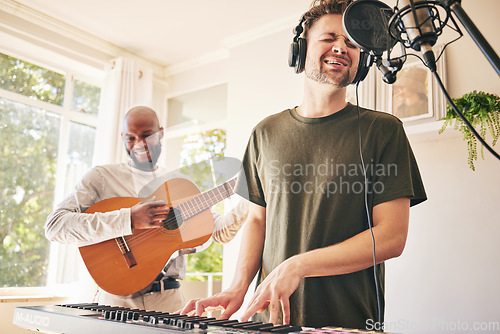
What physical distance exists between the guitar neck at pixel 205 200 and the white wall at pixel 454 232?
1437 mm

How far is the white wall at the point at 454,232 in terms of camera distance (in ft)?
8.01

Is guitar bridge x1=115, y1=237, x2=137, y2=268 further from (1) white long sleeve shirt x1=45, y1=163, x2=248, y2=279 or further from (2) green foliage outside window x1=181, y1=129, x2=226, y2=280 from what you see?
(2) green foliage outside window x1=181, y1=129, x2=226, y2=280

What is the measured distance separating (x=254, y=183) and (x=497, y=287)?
74.8 inches

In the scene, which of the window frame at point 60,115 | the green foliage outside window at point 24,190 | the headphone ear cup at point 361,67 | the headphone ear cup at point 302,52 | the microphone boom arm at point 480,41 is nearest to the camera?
the microphone boom arm at point 480,41

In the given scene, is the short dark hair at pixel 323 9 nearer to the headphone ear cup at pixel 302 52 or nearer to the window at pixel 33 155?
the headphone ear cup at pixel 302 52

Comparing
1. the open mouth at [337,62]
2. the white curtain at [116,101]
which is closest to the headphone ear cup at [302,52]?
the open mouth at [337,62]

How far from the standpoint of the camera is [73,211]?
6.73 ft

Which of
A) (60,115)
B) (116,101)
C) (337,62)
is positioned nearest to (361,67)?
(337,62)

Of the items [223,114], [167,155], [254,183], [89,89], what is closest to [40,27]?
[89,89]

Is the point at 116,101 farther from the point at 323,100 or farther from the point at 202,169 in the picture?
the point at 323,100

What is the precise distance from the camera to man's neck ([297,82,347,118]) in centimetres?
114

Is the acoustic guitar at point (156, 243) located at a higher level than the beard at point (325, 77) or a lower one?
lower

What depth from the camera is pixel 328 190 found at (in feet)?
3.29

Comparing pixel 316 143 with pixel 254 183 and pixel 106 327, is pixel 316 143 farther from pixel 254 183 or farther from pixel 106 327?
pixel 106 327
